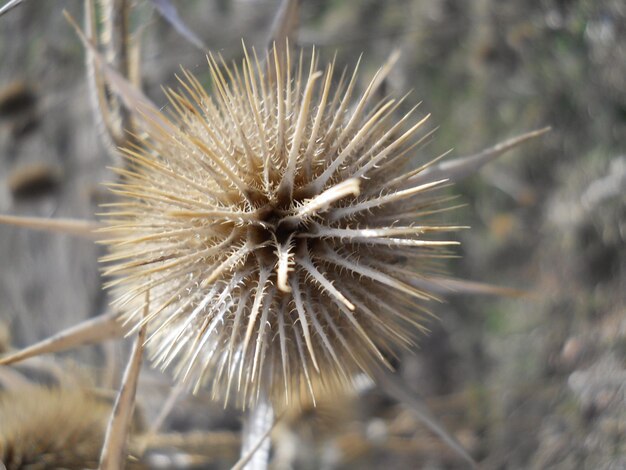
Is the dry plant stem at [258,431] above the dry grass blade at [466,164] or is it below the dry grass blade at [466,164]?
below

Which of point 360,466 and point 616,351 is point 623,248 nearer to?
point 616,351

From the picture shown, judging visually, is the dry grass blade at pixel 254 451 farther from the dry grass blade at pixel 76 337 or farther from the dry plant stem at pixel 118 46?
the dry plant stem at pixel 118 46

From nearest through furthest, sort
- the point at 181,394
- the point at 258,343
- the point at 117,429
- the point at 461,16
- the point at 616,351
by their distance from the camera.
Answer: the point at 258,343, the point at 117,429, the point at 181,394, the point at 616,351, the point at 461,16

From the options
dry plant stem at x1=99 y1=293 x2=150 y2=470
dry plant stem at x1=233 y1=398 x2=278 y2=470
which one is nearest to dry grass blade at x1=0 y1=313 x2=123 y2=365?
dry plant stem at x1=99 y1=293 x2=150 y2=470

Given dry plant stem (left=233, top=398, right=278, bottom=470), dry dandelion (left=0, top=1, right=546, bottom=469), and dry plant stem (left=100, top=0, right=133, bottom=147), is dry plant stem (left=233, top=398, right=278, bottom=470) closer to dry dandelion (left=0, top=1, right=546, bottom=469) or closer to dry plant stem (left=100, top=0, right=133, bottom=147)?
dry dandelion (left=0, top=1, right=546, bottom=469)

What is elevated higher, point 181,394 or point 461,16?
point 461,16

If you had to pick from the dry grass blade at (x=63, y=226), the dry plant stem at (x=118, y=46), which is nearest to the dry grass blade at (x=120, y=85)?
the dry plant stem at (x=118, y=46)

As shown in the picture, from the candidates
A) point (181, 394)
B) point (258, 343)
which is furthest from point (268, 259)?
point (181, 394)
